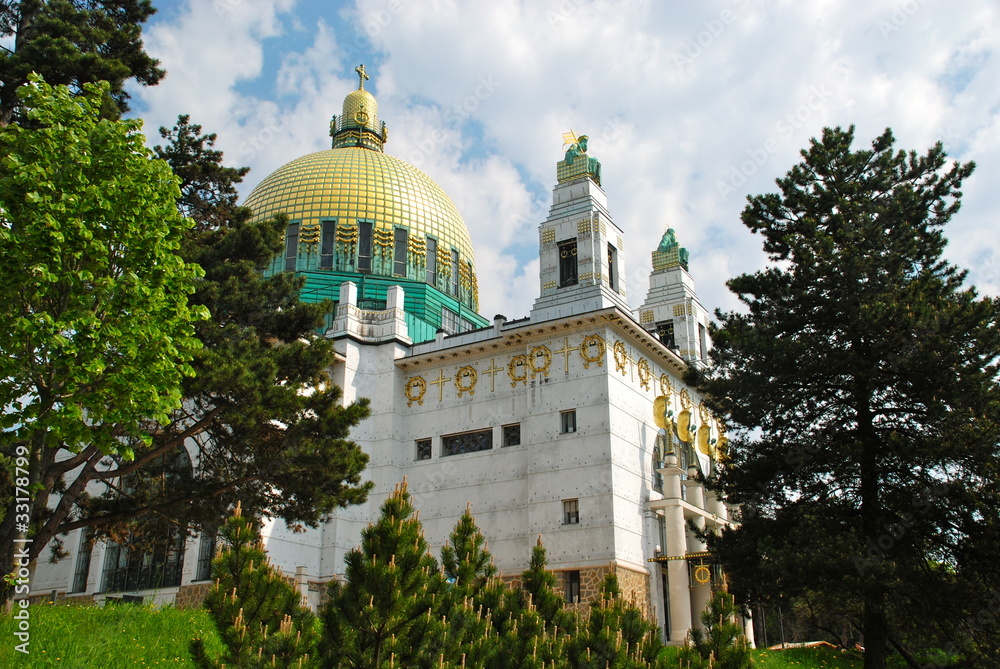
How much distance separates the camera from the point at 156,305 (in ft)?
44.0

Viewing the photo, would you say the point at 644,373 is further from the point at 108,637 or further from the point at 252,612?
the point at 252,612

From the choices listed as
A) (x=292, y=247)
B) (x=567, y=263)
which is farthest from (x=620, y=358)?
(x=292, y=247)

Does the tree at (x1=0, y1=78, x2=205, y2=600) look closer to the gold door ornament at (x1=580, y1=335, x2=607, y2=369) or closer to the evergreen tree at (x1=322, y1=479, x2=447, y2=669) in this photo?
the evergreen tree at (x1=322, y1=479, x2=447, y2=669)

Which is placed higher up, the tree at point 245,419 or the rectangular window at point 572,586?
the tree at point 245,419

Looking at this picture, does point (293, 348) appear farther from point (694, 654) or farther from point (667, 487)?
point (667, 487)

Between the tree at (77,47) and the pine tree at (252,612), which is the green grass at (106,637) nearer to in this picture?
the pine tree at (252,612)

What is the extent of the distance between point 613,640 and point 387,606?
2995 millimetres

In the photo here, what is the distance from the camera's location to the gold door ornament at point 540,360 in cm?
3047

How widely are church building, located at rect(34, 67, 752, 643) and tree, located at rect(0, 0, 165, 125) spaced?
13098 millimetres

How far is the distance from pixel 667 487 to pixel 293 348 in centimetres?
1508

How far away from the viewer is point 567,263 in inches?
1266

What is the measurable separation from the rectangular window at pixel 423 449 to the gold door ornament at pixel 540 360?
16.0ft

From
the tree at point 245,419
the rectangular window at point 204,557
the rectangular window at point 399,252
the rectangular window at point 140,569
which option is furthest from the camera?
the rectangular window at point 399,252

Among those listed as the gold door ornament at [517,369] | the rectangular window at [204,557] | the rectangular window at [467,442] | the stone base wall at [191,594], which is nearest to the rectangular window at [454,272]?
the gold door ornament at [517,369]
